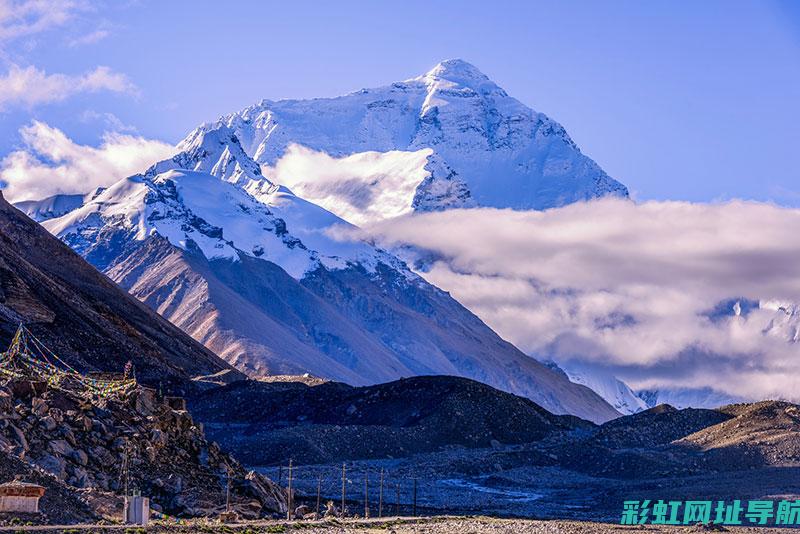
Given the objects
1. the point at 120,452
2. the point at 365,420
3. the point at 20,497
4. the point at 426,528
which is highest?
the point at 365,420

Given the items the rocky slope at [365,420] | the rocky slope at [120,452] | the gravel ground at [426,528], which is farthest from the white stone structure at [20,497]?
the rocky slope at [365,420]

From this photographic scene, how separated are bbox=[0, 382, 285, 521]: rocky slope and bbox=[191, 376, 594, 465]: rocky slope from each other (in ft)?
172

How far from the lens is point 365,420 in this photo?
144 meters

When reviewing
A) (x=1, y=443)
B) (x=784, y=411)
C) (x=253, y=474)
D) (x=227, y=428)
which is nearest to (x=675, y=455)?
(x=784, y=411)

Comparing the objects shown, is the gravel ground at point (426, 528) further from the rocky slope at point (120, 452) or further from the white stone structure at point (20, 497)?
the rocky slope at point (120, 452)

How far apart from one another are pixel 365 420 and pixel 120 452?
3222 inches

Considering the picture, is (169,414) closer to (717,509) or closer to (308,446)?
(717,509)

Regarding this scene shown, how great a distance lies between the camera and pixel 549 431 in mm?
141875

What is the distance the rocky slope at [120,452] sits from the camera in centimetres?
5900

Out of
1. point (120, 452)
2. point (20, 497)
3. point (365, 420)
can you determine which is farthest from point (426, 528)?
point (365, 420)

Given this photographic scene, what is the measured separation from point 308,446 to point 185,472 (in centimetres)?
5854

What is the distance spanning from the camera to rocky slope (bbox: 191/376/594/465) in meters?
127

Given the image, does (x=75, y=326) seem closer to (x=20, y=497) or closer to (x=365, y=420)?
(x=365, y=420)

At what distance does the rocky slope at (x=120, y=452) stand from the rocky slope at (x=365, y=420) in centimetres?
5239
